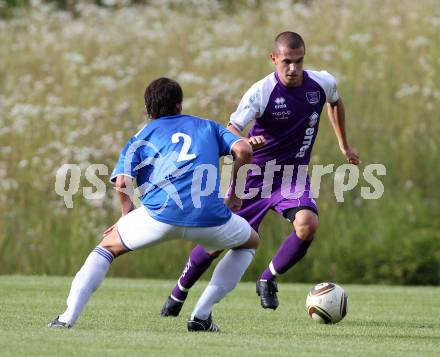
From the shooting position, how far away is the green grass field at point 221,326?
7051mm

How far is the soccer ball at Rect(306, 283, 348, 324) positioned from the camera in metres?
9.15

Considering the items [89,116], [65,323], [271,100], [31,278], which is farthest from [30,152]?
[65,323]

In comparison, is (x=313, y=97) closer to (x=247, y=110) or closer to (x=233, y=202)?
(x=247, y=110)

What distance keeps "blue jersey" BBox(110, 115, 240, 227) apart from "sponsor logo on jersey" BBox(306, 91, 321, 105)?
7.48ft

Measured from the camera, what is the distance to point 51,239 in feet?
51.0

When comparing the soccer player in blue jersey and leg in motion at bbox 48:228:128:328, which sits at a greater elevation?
the soccer player in blue jersey

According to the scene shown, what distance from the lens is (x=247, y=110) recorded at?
9.53 meters

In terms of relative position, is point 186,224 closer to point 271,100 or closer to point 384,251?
point 271,100

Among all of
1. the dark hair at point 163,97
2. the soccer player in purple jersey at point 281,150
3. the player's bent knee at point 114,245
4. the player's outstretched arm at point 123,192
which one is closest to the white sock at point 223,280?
the player's bent knee at point 114,245

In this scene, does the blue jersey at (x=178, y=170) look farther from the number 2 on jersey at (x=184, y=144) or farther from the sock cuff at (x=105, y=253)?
the sock cuff at (x=105, y=253)

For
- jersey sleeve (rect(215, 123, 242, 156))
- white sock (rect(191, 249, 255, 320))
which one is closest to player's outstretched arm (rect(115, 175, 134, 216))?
jersey sleeve (rect(215, 123, 242, 156))

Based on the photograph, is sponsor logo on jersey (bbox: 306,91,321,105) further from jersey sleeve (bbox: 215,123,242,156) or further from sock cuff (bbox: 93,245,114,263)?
sock cuff (bbox: 93,245,114,263)

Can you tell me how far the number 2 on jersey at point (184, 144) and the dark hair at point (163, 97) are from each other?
201 mm

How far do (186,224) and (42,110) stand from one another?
1039 cm
